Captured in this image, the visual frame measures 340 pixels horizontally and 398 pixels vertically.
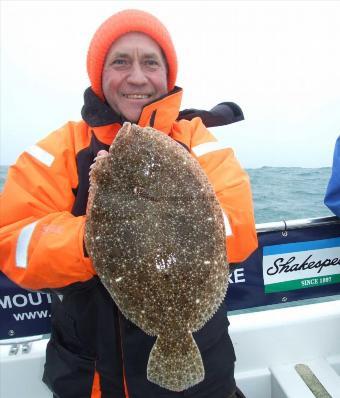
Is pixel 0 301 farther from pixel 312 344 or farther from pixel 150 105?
pixel 312 344

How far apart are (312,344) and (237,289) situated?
2.84 feet

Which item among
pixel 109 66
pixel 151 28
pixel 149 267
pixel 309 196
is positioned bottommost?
pixel 309 196

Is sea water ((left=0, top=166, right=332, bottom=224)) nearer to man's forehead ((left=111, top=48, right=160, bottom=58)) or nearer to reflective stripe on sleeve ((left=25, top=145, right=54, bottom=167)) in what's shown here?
man's forehead ((left=111, top=48, right=160, bottom=58))

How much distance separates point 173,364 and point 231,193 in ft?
2.74

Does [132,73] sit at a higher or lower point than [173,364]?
higher

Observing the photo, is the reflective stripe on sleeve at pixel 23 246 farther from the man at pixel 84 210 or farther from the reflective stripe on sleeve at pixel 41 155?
the reflective stripe on sleeve at pixel 41 155

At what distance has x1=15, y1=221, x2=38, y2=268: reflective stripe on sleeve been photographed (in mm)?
1780

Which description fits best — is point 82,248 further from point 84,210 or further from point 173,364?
point 173,364

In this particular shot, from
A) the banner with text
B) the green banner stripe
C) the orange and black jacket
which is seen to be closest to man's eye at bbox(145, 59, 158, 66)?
the orange and black jacket

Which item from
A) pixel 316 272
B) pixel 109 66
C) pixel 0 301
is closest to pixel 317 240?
pixel 316 272

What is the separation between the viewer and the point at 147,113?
2133mm

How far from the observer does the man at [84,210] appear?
180 cm

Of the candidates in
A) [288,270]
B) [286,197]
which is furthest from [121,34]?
[286,197]

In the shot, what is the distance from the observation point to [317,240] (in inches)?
132
